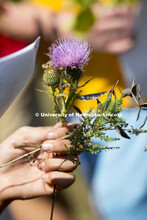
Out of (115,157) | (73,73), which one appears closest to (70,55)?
(73,73)

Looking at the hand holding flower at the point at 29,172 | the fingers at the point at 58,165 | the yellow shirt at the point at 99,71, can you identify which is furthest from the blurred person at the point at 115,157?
the fingers at the point at 58,165

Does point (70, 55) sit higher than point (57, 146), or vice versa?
point (70, 55)

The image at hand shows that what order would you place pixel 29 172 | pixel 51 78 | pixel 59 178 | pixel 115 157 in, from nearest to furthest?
pixel 51 78 < pixel 59 178 < pixel 29 172 < pixel 115 157

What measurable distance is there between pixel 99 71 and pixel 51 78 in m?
0.99

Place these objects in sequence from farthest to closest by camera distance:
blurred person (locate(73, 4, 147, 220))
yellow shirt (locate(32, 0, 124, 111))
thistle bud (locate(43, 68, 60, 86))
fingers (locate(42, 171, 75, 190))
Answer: yellow shirt (locate(32, 0, 124, 111)) < blurred person (locate(73, 4, 147, 220)) < fingers (locate(42, 171, 75, 190)) < thistle bud (locate(43, 68, 60, 86))

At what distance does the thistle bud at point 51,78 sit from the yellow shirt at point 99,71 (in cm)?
90

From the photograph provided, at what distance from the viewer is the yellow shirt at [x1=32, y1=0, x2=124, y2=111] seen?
1354 millimetres

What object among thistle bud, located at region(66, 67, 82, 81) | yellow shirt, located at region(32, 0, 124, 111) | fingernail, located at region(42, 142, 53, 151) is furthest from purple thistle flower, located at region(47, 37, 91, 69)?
yellow shirt, located at region(32, 0, 124, 111)

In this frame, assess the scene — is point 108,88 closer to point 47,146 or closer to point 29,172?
point 29,172

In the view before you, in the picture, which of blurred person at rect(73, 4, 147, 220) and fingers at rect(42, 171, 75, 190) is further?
blurred person at rect(73, 4, 147, 220)

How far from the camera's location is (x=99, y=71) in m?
1.40

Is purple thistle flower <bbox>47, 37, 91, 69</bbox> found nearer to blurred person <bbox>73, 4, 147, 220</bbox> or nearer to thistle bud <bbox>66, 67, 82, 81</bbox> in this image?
thistle bud <bbox>66, 67, 82, 81</bbox>

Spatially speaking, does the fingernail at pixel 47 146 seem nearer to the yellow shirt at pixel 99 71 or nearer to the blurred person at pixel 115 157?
the blurred person at pixel 115 157

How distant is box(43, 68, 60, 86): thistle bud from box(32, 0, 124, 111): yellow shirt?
0.90 meters
